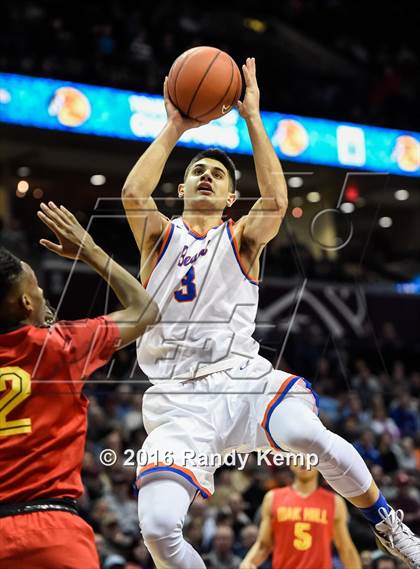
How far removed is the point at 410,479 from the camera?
36.6 ft

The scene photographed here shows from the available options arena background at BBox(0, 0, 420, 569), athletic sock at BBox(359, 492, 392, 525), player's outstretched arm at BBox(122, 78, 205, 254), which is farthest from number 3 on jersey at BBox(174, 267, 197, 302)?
athletic sock at BBox(359, 492, 392, 525)

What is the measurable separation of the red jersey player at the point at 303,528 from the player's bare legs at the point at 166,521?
8.84 feet

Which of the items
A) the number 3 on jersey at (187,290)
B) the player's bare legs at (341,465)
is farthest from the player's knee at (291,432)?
the number 3 on jersey at (187,290)

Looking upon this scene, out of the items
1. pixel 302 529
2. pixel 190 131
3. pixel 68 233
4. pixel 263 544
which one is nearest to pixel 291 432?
pixel 68 233

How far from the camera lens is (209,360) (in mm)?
4828

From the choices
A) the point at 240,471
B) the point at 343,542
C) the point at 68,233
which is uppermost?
the point at 240,471

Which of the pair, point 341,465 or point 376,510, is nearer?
point 341,465

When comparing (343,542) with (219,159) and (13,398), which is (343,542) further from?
(13,398)

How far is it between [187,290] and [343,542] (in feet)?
10.9

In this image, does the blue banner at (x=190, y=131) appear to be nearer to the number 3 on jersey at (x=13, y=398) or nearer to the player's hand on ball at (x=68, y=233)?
the player's hand on ball at (x=68, y=233)

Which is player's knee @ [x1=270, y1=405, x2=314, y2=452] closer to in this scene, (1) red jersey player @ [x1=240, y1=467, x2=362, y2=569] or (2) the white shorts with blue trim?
(2) the white shorts with blue trim

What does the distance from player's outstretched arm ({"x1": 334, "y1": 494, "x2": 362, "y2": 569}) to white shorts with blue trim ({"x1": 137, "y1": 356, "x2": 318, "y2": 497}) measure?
8.50 feet

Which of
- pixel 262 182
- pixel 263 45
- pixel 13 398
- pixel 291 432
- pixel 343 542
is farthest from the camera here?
pixel 263 45

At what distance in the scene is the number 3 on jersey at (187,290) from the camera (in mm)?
4910
